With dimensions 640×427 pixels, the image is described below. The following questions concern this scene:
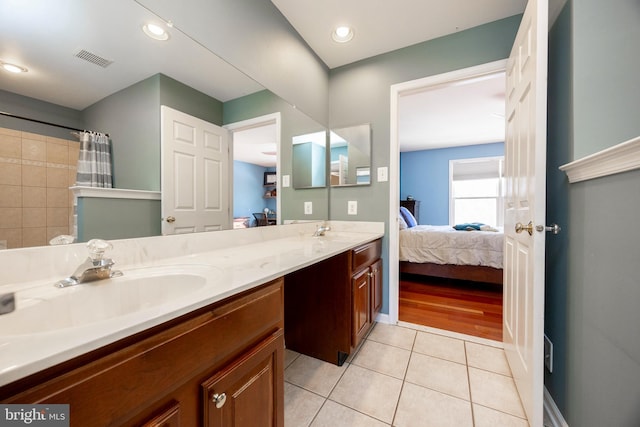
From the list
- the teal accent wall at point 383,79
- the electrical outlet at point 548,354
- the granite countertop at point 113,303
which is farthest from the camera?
the teal accent wall at point 383,79

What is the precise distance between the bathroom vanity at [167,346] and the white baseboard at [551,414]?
48.2 inches

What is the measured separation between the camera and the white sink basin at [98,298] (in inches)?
22.2

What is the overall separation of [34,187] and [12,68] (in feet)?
1.10

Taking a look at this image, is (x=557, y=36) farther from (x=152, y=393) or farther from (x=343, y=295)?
(x=152, y=393)

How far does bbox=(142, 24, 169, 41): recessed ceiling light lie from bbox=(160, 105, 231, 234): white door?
0.28 metres

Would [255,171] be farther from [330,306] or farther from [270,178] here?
[330,306]

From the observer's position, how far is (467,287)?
3092 mm

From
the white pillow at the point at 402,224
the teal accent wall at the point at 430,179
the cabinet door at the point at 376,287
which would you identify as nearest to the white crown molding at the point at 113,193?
the cabinet door at the point at 376,287

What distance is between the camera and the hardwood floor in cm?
207

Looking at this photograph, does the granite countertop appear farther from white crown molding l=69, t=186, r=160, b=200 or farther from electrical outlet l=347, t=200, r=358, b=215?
electrical outlet l=347, t=200, r=358, b=215

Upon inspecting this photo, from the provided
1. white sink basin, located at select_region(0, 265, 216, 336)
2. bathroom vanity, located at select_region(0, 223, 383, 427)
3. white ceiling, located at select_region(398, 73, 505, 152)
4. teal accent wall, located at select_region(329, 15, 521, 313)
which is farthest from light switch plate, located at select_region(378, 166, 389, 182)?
white sink basin, located at select_region(0, 265, 216, 336)

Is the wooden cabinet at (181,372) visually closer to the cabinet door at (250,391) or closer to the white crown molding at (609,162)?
the cabinet door at (250,391)

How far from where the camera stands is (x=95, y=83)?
0.87 metres

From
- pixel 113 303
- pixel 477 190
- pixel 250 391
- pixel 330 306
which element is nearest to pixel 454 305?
pixel 330 306
